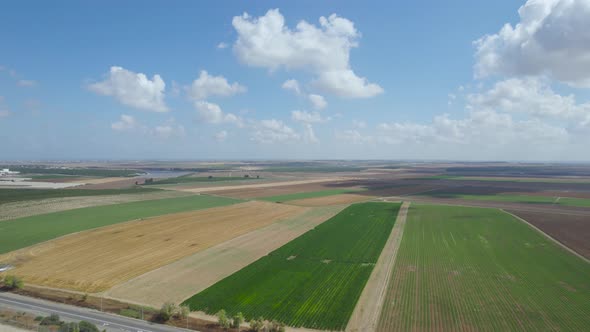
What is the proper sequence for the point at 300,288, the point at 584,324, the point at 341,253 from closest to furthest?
the point at 584,324, the point at 300,288, the point at 341,253

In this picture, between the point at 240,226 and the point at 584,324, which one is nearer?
the point at 584,324

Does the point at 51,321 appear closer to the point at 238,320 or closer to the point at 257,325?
the point at 238,320

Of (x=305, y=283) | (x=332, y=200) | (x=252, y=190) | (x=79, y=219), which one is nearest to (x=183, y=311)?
(x=305, y=283)

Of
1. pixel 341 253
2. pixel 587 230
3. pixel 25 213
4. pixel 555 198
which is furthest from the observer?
pixel 555 198

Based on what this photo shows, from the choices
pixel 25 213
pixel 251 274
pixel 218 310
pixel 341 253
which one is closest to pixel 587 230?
pixel 341 253

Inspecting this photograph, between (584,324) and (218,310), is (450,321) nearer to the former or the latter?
(584,324)

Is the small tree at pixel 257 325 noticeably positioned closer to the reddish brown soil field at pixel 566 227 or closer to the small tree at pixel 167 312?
the small tree at pixel 167 312

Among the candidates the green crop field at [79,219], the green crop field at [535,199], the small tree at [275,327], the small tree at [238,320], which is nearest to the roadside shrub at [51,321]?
the small tree at [238,320]
